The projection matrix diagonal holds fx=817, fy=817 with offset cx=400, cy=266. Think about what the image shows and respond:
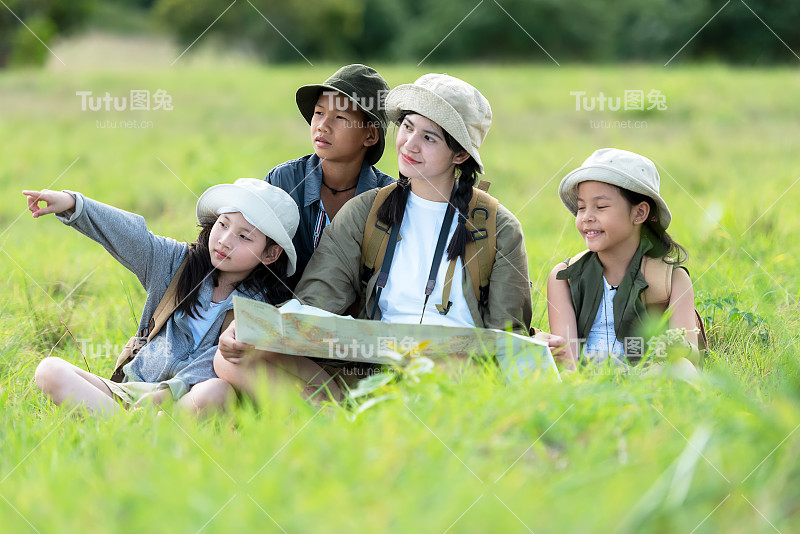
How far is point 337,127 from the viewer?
420cm

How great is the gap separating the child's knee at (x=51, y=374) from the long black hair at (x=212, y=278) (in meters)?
0.56

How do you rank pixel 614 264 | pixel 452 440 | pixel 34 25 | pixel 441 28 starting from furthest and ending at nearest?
pixel 441 28 < pixel 34 25 < pixel 614 264 < pixel 452 440

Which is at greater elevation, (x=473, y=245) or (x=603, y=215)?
(x=603, y=215)

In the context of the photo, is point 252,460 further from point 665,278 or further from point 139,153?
point 139,153

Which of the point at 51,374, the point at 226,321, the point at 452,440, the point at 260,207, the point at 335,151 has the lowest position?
the point at 452,440

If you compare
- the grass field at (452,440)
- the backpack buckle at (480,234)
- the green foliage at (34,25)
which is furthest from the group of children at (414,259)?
the green foliage at (34,25)

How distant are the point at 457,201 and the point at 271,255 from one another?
35.5 inches

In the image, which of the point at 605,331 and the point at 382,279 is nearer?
the point at 382,279

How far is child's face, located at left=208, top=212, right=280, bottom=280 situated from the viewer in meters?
3.67

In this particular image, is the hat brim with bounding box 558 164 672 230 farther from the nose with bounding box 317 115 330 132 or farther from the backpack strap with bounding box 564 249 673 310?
the nose with bounding box 317 115 330 132

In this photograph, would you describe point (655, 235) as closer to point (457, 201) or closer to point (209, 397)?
point (457, 201)

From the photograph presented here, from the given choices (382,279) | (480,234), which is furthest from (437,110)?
(382,279)

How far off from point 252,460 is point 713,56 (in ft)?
111

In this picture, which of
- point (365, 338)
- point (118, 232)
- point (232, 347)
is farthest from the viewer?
point (118, 232)
